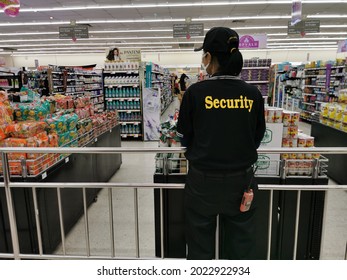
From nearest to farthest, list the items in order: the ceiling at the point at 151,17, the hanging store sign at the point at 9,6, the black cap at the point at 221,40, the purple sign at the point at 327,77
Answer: the black cap at the point at 221,40
the hanging store sign at the point at 9,6
the purple sign at the point at 327,77
the ceiling at the point at 151,17

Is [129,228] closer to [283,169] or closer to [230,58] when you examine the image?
[283,169]

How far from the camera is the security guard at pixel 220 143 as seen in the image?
1477 mm

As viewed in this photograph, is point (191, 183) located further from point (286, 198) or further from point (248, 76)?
point (248, 76)

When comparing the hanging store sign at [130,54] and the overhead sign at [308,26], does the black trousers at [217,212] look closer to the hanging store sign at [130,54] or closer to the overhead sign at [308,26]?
the hanging store sign at [130,54]

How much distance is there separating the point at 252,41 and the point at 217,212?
11.4 metres

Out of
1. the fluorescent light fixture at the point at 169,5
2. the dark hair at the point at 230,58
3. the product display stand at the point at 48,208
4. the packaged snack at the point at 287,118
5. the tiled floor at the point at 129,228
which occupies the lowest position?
the tiled floor at the point at 129,228

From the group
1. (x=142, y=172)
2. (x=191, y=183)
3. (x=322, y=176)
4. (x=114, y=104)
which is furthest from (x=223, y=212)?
A: (x=114, y=104)

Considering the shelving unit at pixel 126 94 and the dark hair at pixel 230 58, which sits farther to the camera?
the shelving unit at pixel 126 94

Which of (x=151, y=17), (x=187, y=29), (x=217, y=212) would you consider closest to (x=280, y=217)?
(x=217, y=212)

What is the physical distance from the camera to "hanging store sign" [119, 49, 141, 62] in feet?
30.3

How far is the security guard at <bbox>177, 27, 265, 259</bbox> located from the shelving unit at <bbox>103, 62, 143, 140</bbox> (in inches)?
279

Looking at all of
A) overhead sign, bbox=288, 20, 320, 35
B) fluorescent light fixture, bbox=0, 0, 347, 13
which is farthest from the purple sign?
fluorescent light fixture, bbox=0, 0, 347, 13

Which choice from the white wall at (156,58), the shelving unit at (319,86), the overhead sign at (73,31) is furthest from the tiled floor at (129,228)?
the white wall at (156,58)

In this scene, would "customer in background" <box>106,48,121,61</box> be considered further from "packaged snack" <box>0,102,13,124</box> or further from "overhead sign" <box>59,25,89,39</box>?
"packaged snack" <box>0,102,13,124</box>
